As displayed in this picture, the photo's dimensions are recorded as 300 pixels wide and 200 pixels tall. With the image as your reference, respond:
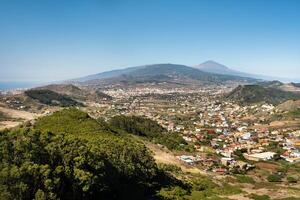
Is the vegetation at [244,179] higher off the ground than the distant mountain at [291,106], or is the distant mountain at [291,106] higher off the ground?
the vegetation at [244,179]

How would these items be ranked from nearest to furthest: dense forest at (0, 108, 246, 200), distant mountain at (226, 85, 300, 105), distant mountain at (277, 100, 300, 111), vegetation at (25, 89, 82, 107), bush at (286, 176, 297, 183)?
dense forest at (0, 108, 246, 200) < bush at (286, 176, 297, 183) < distant mountain at (277, 100, 300, 111) < vegetation at (25, 89, 82, 107) < distant mountain at (226, 85, 300, 105)

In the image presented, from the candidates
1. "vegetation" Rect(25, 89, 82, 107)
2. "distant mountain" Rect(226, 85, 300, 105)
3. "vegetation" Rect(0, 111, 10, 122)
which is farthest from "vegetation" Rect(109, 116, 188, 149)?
"distant mountain" Rect(226, 85, 300, 105)

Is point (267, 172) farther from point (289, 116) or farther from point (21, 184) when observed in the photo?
point (289, 116)

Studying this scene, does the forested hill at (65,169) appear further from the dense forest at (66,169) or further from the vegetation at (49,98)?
the vegetation at (49,98)

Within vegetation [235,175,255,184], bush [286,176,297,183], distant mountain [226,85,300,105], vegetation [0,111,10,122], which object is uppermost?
vegetation [0,111,10,122]

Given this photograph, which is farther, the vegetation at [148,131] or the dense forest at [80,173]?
the vegetation at [148,131]

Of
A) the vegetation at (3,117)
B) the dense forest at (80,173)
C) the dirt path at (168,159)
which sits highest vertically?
the dense forest at (80,173)

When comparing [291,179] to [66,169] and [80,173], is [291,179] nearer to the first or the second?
[80,173]

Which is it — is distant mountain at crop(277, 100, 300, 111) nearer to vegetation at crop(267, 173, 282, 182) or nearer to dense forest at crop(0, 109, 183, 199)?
vegetation at crop(267, 173, 282, 182)

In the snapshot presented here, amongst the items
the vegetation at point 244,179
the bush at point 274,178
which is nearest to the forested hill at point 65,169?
the vegetation at point 244,179

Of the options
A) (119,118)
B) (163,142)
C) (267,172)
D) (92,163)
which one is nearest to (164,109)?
(119,118)

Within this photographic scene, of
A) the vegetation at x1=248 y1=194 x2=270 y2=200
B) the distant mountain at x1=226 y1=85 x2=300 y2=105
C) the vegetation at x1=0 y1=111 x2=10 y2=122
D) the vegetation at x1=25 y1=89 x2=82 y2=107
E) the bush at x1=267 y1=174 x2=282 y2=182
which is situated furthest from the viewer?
the distant mountain at x1=226 y1=85 x2=300 y2=105
